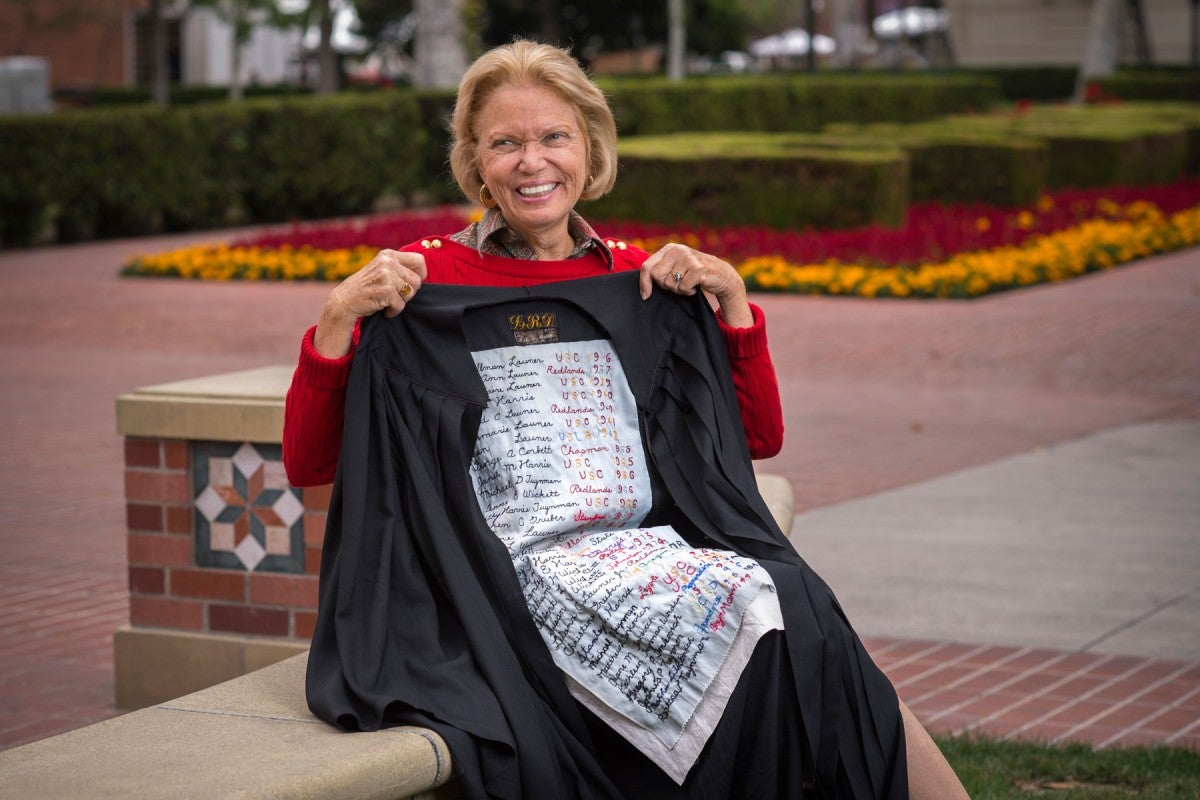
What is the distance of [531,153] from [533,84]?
125mm

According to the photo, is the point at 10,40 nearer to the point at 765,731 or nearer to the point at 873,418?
the point at 873,418

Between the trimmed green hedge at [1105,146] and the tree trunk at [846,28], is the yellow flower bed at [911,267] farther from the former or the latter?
the tree trunk at [846,28]

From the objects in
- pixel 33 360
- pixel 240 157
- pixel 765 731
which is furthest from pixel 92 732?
pixel 240 157

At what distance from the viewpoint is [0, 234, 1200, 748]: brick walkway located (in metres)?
4.73

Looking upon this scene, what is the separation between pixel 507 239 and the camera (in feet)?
10.9

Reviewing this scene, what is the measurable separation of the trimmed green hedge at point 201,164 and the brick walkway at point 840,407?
1745 millimetres

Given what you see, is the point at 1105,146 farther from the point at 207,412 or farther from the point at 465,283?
the point at 465,283

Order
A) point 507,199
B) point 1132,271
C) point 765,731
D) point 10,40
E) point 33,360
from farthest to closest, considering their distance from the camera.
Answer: point 10,40, point 1132,271, point 33,360, point 507,199, point 765,731

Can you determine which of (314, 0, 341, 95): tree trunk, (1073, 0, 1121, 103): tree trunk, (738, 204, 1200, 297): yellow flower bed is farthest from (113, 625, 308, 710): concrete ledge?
(1073, 0, 1121, 103): tree trunk

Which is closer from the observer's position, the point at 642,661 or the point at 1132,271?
the point at 642,661

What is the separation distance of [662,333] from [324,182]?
64.0 ft

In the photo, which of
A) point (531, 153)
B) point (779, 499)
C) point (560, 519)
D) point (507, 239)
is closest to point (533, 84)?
point (531, 153)

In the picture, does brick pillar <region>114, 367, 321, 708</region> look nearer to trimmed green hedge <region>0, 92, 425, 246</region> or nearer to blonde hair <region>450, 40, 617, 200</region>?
blonde hair <region>450, 40, 617, 200</region>

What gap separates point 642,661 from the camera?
281 cm
